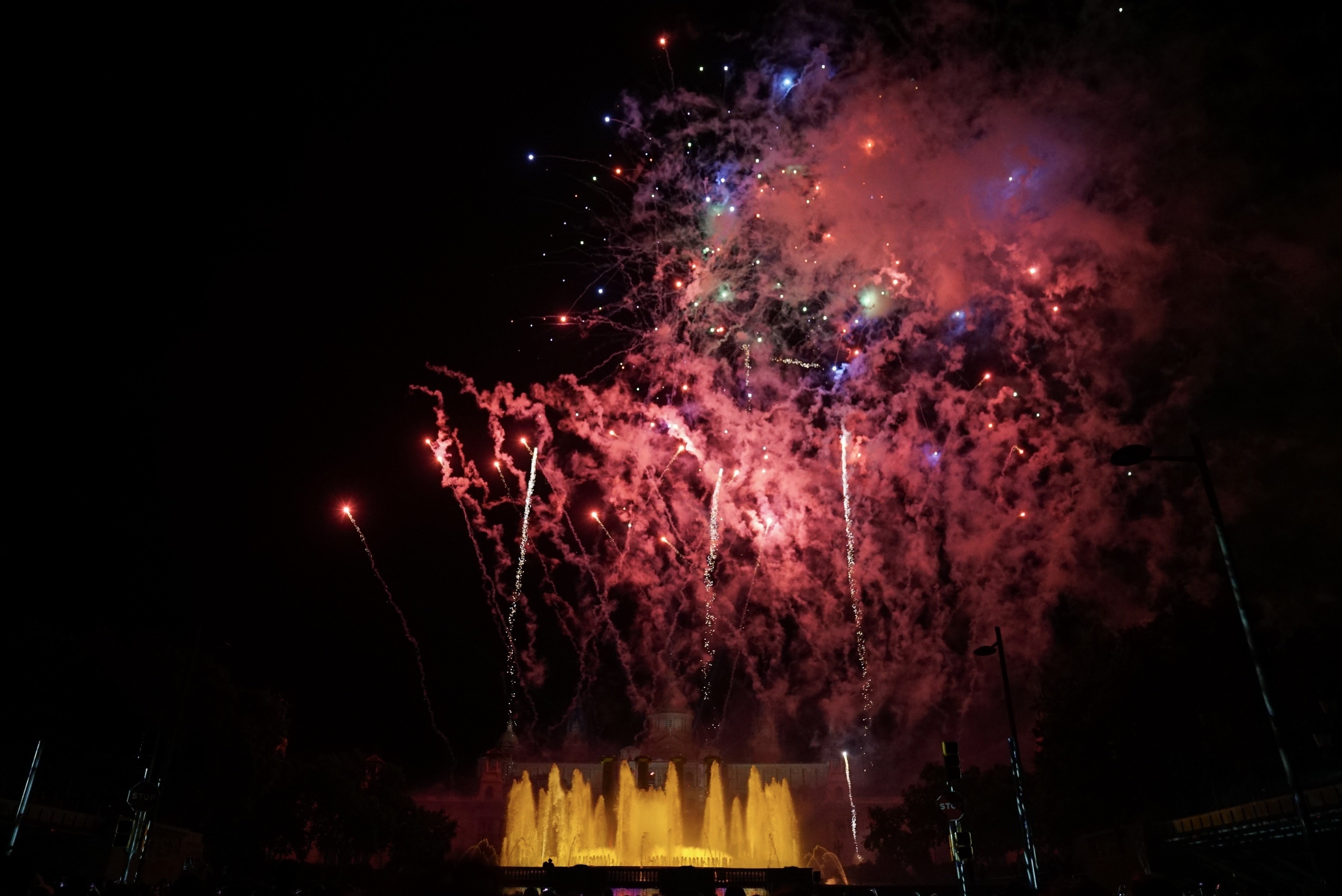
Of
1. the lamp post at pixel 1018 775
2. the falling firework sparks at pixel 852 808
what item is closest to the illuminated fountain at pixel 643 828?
the falling firework sparks at pixel 852 808

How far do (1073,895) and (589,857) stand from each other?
55.9 metres

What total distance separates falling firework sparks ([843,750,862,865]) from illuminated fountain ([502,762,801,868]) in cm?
2680

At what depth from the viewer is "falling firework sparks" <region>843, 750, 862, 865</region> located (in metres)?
97.9

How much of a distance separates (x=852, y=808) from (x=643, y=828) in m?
41.8

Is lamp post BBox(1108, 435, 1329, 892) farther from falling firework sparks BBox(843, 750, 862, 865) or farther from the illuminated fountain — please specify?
falling firework sparks BBox(843, 750, 862, 865)

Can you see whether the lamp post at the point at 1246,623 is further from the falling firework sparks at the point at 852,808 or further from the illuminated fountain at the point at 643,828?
the falling firework sparks at the point at 852,808

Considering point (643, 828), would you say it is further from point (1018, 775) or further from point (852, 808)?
point (1018, 775)

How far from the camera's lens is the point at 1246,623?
12789 millimetres

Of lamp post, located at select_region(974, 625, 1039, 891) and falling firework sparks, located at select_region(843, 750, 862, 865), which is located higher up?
falling firework sparks, located at select_region(843, 750, 862, 865)

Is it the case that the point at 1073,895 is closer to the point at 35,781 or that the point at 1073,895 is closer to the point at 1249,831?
the point at 1249,831

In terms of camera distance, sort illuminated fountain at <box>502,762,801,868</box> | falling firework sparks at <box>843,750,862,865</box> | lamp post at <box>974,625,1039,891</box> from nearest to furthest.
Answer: lamp post at <box>974,625,1039,891</box>
illuminated fountain at <box>502,762,801,868</box>
falling firework sparks at <box>843,750,862,865</box>

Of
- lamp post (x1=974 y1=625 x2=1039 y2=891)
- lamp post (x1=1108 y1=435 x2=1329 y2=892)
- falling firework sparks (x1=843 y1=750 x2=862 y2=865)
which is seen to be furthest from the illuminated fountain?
lamp post (x1=1108 y1=435 x2=1329 y2=892)

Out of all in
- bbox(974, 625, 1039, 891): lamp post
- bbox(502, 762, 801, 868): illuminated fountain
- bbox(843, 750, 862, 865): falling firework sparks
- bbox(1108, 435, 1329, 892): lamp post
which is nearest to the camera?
bbox(1108, 435, 1329, 892): lamp post

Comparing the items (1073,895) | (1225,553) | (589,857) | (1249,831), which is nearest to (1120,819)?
(1249,831)
